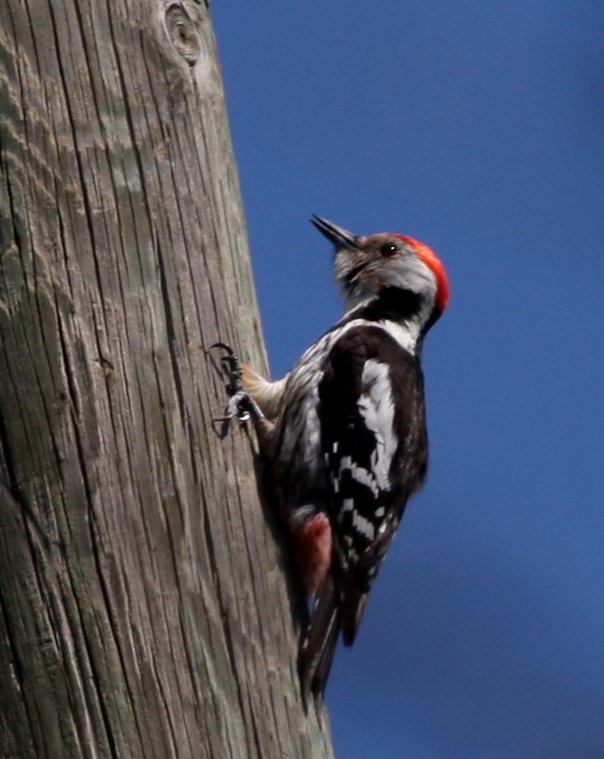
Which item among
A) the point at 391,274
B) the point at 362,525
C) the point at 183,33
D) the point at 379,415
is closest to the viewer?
the point at 183,33

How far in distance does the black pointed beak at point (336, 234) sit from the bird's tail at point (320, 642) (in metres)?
1.93

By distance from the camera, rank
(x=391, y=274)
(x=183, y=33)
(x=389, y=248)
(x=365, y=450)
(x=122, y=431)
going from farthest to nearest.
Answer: (x=389, y=248) → (x=391, y=274) → (x=365, y=450) → (x=183, y=33) → (x=122, y=431)

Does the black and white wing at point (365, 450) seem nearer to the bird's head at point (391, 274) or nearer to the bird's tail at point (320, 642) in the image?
the bird's tail at point (320, 642)

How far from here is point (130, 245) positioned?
7.76 feet

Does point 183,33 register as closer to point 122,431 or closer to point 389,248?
point 122,431

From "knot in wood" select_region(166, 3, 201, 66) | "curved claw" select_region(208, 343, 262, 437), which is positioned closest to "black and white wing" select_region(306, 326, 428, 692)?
"curved claw" select_region(208, 343, 262, 437)

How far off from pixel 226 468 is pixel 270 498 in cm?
24

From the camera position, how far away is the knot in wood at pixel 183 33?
254 centimetres

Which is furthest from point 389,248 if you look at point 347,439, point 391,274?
point 347,439

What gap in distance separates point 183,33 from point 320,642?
150 cm

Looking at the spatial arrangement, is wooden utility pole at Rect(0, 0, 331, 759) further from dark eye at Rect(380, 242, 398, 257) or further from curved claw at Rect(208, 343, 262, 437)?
dark eye at Rect(380, 242, 398, 257)

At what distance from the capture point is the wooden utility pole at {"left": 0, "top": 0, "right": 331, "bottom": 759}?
2115 millimetres

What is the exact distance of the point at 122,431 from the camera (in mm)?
2230

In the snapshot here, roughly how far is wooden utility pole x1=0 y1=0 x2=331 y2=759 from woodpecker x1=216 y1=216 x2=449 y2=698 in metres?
0.19
